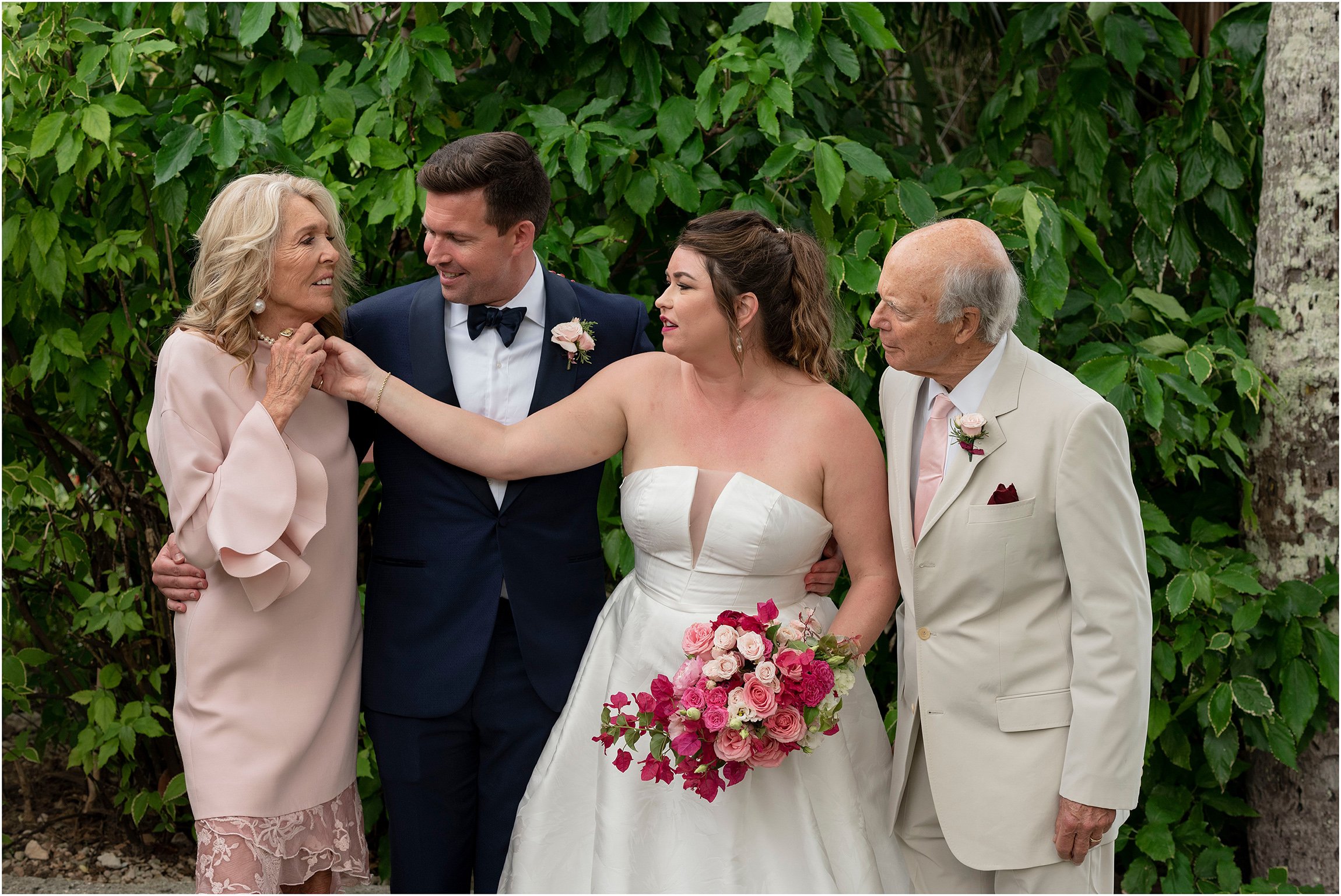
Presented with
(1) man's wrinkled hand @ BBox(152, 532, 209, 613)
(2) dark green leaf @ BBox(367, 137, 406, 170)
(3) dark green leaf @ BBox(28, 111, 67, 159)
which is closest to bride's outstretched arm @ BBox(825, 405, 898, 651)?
(1) man's wrinkled hand @ BBox(152, 532, 209, 613)

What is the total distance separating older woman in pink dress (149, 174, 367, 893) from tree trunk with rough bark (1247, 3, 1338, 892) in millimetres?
3029

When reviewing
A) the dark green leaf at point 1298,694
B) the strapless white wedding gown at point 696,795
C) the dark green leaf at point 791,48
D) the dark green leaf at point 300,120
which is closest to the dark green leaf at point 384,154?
the dark green leaf at point 300,120

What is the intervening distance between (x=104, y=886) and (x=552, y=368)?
2838 mm

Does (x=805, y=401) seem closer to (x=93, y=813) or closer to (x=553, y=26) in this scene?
(x=553, y=26)

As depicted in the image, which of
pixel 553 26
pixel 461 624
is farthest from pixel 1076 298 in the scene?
pixel 461 624

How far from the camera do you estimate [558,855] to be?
2.70m

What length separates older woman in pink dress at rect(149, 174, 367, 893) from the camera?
243 cm

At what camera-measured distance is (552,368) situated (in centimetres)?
280

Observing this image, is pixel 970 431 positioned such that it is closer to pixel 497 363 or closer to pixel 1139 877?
pixel 497 363

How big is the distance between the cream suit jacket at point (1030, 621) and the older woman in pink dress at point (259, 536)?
1370 mm

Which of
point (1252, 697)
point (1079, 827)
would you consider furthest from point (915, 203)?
point (1252, 697)

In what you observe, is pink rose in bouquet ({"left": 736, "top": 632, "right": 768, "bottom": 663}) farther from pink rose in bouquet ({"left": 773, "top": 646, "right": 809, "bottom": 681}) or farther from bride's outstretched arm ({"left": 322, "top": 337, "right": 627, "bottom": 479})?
bride's outstretched arm ({"left": 322, "top": 337, "right": 627, "bottom": 479})

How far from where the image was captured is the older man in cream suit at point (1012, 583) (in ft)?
7.40

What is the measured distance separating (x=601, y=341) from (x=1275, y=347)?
235 cm
